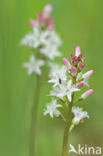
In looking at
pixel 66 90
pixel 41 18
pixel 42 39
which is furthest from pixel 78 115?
pixel 41 18

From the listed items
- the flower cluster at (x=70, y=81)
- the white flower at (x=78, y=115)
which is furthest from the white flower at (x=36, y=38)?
the white flower at (x=78, y=115)

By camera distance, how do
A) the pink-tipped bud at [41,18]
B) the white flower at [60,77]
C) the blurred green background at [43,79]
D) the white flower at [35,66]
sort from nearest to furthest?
the white flower at [60,77] → the blurred green background at [43,79] → the white flower at [35,66] → the pink-tipped bud at [41,18]

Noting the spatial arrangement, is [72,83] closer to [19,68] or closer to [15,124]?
[15,124]

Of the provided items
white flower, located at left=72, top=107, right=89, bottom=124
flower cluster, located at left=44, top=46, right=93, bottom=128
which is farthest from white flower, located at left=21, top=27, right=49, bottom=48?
white flower, located at left=72, top=107, right=89, bottom=124

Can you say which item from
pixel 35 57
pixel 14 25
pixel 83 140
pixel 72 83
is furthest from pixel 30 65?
pixel 72 83

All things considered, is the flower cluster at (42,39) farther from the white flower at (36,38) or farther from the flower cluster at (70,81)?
the flower cluster at (70,81)

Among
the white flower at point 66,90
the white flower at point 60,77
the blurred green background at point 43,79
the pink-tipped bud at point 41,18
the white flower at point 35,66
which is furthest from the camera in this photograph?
the pink-tipped bud at point 41,18

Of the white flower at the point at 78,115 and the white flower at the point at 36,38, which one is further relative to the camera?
the white flower at the point at 36,38
